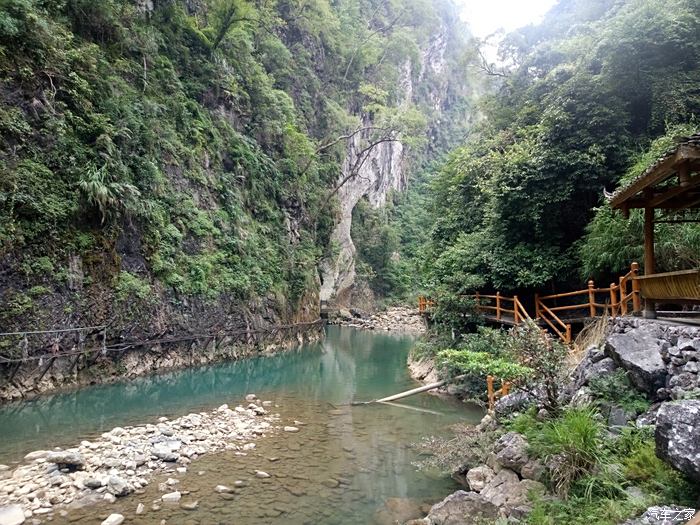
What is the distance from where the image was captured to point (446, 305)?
553 inches

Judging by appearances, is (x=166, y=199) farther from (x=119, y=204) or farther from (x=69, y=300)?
(x=69, y=300)

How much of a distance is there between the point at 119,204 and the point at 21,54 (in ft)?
14.0

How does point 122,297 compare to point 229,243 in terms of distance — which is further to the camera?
point 229,243

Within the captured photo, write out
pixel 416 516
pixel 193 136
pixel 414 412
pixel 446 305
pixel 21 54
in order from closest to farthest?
pixel 416 516 → pixel 414 412 → pixel 21 54 → pixel 446 305 → pixel 193 136

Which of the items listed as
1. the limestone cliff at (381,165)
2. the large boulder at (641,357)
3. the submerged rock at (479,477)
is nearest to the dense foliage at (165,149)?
the limestone cliff at (381,165)

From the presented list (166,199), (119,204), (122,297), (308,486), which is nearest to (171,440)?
(308,486)

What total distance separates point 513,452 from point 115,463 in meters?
5.69

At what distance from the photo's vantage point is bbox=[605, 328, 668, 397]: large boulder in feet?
15.8

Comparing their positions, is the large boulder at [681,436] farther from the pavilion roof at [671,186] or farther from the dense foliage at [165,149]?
the dense foliage at [165,149]

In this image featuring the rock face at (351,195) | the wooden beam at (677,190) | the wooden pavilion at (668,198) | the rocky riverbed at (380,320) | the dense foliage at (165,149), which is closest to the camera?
the wooden pavilion at (668,198)

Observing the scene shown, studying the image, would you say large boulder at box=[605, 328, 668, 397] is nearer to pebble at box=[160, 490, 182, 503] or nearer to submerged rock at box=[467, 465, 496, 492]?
submerged rock at box=[467, 465, 496, 492]

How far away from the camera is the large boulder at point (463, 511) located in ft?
15.3

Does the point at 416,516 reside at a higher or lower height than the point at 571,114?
lower

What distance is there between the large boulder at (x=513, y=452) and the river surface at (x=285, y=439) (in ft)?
3.45
